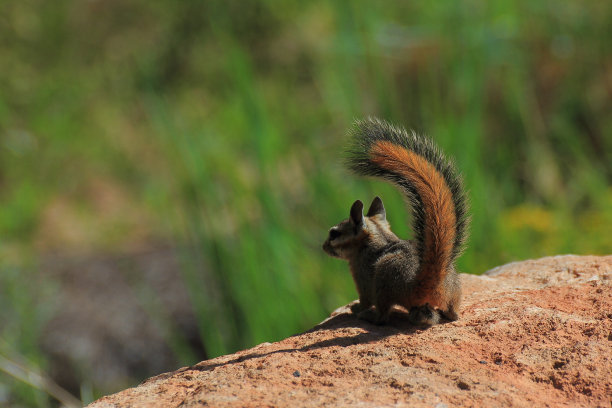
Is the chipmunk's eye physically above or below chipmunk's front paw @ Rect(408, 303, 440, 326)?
above

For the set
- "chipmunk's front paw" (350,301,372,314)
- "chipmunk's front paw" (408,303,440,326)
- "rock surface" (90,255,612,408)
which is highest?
"chipmunk's front paw" (350,301,372,314)

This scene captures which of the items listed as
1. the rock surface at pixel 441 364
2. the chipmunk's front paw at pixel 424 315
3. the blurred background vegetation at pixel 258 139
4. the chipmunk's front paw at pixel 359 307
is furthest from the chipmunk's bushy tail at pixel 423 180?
the blurred background vegetation at pixel 258 139

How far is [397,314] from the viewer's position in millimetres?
3240

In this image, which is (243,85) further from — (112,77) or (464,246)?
(112,77)

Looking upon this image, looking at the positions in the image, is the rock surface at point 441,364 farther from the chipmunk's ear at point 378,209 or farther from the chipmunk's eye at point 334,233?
the chipmunk's ear at point 378,209

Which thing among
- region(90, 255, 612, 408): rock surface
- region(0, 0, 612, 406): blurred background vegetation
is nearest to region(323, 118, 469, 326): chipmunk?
region(90, 255, 612, 408): rock surface

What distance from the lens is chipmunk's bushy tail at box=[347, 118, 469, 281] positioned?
2859 millimetres

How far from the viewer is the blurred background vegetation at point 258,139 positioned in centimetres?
491

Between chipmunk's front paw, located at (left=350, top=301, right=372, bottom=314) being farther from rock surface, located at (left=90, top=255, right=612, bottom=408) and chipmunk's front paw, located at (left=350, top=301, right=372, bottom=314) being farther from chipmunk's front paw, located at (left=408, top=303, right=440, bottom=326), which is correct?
chipmunk's front paw, located at (left=408, top=303, right=440, bottom=326)

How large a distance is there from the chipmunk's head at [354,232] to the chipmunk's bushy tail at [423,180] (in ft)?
1.42

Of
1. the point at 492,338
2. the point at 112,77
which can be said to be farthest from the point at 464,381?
the point at 112,77

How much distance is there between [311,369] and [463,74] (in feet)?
11.1

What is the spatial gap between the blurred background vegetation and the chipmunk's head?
1.03 meters

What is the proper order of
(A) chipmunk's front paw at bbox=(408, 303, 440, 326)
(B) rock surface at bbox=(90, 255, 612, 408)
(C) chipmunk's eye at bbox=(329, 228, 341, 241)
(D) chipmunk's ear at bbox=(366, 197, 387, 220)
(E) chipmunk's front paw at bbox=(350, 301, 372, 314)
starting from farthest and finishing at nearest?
(D) chipmunk's ear at bbox=(366, 197, 387, 220) → (C) chipmunk's eye at bbox=(329, 228, 341, 241) → (E) chipmunk's front paw at bbox=(350, 301, 372, 314) → (A) chipmunk's front paw at bbox=(408, 303, 440, 326) → (B) rock surface at bbox=(90, 255, 612, 408)
